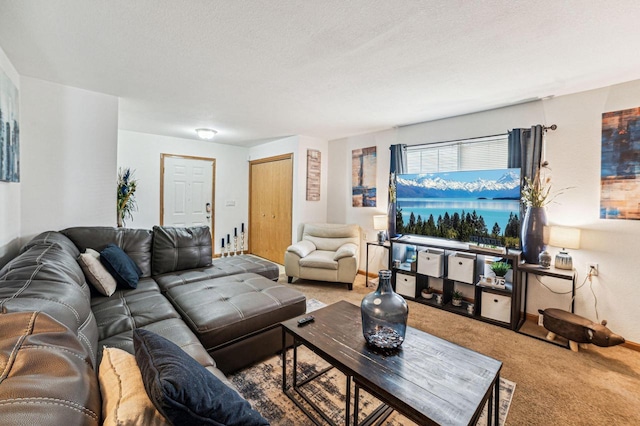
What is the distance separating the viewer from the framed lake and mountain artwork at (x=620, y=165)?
8.08 ft

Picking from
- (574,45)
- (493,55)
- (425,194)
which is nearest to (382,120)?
(425,194)

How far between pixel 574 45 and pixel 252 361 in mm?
3211

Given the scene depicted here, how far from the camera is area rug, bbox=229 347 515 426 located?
5.39 ft

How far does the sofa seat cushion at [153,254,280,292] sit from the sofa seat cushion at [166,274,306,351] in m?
0.17

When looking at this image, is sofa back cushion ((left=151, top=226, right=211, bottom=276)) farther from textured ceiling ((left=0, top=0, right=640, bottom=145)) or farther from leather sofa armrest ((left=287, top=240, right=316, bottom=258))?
textured ceiling ((left=0, top=0, right=640, bottom=145))

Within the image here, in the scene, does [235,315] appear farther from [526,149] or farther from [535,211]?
[526,149]

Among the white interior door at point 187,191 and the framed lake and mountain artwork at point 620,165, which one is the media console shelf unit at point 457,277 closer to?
Answer: the framed lake and mountain artwork at point 620,165

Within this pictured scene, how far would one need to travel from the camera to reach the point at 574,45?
193cm

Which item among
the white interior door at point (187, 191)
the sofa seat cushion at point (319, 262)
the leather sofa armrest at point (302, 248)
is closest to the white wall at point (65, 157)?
the white interior door at point (187, 191)

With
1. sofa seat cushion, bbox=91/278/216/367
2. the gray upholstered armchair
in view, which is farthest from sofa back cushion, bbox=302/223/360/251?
sofa seat cushion, bbox=91/278/216/367

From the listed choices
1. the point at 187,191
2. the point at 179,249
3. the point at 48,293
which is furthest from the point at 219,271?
the point at 187,191

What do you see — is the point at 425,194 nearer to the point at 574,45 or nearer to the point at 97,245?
the point at 574,45

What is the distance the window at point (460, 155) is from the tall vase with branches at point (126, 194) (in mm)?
4194

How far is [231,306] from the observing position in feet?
6.72
